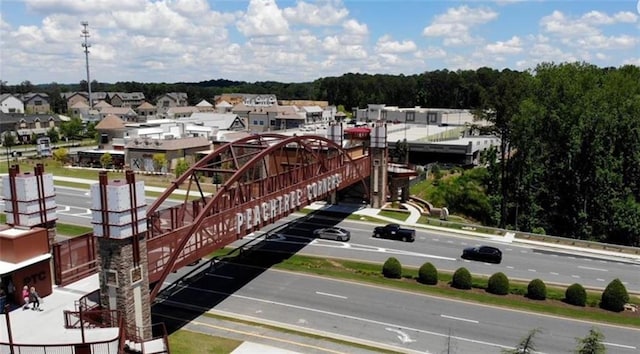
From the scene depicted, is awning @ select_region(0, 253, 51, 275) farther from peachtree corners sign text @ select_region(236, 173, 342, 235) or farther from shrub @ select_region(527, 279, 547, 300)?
shrub @ select_region(527, 279, 547, 300)

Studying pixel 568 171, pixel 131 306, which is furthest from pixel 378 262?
pixel 568 171

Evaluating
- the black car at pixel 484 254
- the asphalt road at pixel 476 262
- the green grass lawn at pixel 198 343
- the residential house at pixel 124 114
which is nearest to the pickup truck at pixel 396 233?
the asphalt road at pixel 476 262

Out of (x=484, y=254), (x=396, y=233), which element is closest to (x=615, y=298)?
(x=484, y=254)

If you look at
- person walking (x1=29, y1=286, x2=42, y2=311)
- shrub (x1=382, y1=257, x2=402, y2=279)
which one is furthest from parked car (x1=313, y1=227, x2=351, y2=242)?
person walking (x1=29, y1=286, x2=42, y2=311)

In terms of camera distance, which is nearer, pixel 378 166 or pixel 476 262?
pixel 476 262

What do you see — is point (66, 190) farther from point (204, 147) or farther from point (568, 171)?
point (568, 171)

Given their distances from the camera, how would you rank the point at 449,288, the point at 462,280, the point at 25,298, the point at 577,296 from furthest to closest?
the point at 449,288 < the point at 462,280 < the point at 577,296 < the point at 25,298

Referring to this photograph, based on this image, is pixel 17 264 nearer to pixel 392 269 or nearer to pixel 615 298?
pixel 392 269
